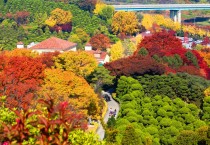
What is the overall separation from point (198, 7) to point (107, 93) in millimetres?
48131

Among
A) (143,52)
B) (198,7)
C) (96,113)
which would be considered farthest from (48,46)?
(198,7)

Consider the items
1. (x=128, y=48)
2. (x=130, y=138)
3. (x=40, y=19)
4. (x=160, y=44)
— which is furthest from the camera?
(x=40, y=19)

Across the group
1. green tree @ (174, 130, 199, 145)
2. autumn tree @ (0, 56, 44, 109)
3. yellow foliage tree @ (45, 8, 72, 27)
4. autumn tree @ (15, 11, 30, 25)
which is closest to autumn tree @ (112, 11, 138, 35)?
yellow foliage tree @ (45, 8, 72, 27)

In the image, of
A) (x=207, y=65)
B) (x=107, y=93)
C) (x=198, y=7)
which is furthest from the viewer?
(x=198, y=7)

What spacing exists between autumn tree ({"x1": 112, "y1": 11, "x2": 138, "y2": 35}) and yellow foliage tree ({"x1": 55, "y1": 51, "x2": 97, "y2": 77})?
28.8 meters

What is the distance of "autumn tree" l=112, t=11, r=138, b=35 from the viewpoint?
201 ft

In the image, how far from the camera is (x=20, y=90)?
22734 millimetres

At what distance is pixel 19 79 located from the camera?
25.5 m

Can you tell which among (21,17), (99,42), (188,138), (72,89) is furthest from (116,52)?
(188,138)

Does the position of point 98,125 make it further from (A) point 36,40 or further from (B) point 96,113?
(A) point 36,40

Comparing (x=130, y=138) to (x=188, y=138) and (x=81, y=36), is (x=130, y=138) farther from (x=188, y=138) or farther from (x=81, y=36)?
(x=81, y=36)

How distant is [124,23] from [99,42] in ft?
35.7

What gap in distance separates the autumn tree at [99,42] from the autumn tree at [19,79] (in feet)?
78.9

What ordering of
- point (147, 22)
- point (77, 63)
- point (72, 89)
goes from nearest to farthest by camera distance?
point (72, 89)
point (77, 63)
point (147, 22)
